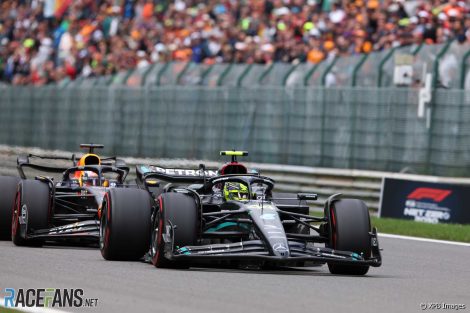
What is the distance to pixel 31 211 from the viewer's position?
14.9 meters

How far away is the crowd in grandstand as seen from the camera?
22906mm

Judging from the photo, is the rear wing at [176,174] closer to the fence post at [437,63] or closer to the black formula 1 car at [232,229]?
the black formula 1 car at [232,229]

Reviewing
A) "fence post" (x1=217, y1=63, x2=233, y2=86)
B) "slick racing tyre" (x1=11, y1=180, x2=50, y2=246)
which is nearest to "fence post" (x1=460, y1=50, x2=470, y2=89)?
"fence post" (x1=217, y1=63, x2=233, y2=86)

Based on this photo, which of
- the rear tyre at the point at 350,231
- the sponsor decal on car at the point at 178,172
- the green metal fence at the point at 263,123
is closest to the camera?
the rear tyre at the point at 350,231

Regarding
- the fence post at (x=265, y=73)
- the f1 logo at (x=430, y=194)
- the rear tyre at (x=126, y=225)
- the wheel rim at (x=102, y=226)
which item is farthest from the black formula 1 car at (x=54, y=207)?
the fence post at (x=265, y=73)

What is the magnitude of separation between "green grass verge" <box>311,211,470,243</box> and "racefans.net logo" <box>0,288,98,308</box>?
938 cm

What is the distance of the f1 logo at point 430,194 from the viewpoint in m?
20.7

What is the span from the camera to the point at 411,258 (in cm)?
1541

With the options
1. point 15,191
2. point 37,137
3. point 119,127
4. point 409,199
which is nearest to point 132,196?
point 15,191

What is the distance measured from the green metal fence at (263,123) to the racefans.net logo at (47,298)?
11894 millimetres

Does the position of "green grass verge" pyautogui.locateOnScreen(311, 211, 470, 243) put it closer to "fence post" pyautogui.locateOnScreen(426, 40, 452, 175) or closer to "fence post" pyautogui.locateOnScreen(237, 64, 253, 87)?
"fence post" pyautogui.locateOnScreen(426, 40, 452, 175)

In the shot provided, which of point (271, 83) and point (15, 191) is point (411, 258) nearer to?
point (15, 191)

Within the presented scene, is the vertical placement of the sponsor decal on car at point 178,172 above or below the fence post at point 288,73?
below

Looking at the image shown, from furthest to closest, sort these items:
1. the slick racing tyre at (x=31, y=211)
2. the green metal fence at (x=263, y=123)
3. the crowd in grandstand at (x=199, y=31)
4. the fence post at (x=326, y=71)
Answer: the crowd in grandstand at (x=199, y=31), the fence post at (x=326, y=71), the green metal fence at (x=263, y=123), the slick racing tyre at (x=31, y=211)
